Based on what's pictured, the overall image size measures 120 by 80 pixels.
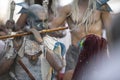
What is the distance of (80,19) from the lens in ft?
7.20

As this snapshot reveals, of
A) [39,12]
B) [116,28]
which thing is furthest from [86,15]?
[116,28]

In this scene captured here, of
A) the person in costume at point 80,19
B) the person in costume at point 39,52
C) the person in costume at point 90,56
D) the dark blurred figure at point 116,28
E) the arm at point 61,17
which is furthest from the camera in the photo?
the arm at point 61,17

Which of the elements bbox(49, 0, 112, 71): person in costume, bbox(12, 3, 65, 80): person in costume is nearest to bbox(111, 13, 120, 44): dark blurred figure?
bbox(12, 3, 65, 80): person in costume

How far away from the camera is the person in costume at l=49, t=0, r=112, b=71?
2.12 meters

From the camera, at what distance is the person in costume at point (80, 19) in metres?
2.12

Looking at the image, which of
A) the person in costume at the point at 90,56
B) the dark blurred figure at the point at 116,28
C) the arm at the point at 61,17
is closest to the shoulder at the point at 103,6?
the arm at the point at 61,17

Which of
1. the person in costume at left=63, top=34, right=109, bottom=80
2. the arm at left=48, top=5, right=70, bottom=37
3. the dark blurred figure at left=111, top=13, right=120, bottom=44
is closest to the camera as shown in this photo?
the dark blurred figure at left=111, top=13, right=120, bottom=44

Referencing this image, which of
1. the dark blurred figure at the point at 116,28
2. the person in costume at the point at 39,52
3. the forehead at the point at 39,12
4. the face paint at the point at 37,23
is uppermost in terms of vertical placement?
the dark blurred figure at the point at 116,28

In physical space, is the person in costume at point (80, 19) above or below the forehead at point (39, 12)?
below

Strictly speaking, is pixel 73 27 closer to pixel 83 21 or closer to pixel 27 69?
pixel 83 21

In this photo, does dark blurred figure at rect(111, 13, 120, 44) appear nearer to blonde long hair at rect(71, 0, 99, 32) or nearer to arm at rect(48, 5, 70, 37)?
blonde long hair at rect(71, 0, 99, 32)

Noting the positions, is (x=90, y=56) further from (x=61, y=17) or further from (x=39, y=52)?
(x=61, y=17)

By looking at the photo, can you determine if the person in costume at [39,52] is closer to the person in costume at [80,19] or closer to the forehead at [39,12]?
the forehead at [39,12]

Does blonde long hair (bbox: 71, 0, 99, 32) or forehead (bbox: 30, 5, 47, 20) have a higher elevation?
forehead (bbox: 30, 5, 47, 20)
